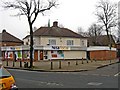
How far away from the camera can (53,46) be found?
59500mm

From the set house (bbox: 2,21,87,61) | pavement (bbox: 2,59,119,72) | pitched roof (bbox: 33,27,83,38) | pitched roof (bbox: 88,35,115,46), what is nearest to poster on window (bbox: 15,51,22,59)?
house (bbox: 2,21,87,61)

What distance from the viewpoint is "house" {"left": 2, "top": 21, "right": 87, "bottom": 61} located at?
5820 centimetres

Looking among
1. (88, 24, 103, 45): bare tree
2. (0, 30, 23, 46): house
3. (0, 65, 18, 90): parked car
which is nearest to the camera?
(0, 65, 18, 90): parked car

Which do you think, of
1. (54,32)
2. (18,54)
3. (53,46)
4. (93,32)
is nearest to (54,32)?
(54,32)

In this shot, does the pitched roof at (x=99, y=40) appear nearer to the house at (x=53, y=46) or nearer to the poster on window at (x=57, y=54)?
the house at (x=53, y=46)

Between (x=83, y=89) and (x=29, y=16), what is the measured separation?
22712mm

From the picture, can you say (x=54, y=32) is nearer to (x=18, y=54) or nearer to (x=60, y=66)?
(x=18, y=54)

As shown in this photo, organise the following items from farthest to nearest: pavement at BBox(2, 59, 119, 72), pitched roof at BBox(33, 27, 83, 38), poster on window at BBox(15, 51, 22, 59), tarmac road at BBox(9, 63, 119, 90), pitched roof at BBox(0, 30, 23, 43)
→ pitched roof at BBox(0, 30, 23, 43) < pitched roof at BBox(33, 27, 83, 38) < poster on window at BBox(15, 51, 22, 59) < pavement at BBox(2, 59, 119, 72) < tarmac road at BBox(9, 63, 119, 90)

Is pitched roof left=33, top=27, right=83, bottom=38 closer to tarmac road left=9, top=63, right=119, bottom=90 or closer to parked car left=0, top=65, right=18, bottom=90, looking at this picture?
tarmac road left=9, top=63, right=119, bottom=90

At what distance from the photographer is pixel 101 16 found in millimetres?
68562

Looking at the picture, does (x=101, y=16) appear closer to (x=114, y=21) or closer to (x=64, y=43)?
(x=114, y=21)

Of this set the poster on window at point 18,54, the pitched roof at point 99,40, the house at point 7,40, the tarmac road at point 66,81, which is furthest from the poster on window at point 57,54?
the tarmac road at point 66,81

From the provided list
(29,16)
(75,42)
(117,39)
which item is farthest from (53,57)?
(117,39)

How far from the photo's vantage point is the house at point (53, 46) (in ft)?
191
